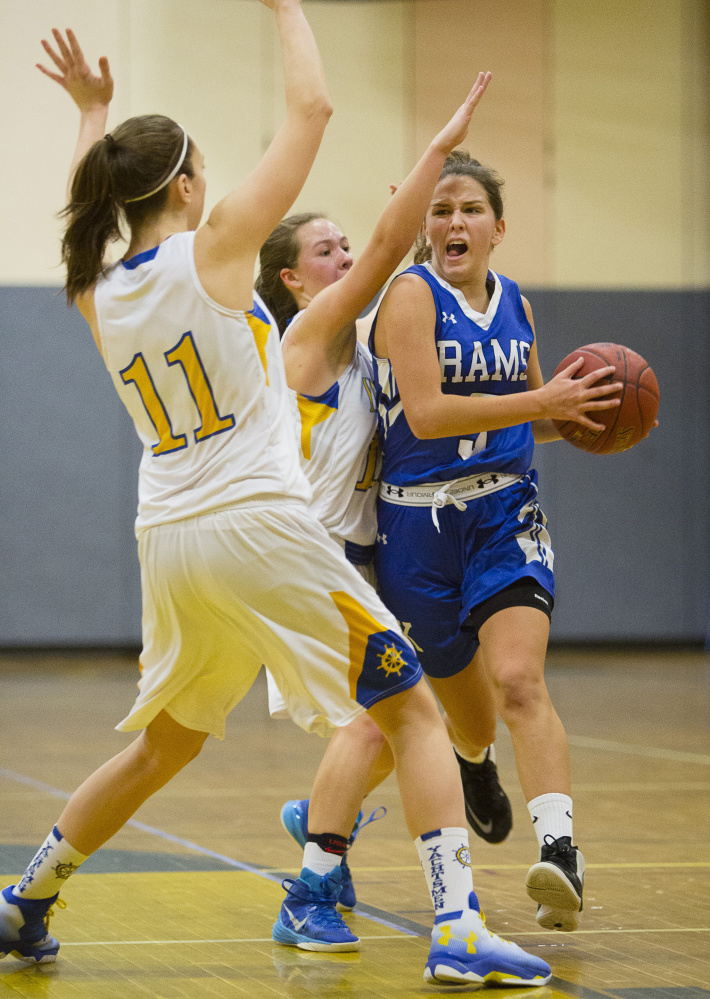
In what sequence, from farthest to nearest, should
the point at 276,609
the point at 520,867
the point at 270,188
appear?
the point at 520,867 → the point at 276,609 → the point at 270,188

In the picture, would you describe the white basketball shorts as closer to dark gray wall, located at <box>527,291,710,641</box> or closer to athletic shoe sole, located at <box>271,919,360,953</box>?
athletic shoe sole, located at <box>271,919,360,953</box>

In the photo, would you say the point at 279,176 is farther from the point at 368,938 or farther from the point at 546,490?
the point at 546,490

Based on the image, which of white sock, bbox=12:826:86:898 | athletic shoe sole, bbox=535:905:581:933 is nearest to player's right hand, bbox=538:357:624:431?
athletic shoe sole, bbox=535:905:581:933

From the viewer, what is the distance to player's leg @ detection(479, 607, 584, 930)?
3.13 metres

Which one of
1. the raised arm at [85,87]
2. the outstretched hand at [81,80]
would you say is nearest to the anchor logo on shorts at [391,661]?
the raised arm at [85,87]

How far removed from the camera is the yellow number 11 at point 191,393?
9.09 ft

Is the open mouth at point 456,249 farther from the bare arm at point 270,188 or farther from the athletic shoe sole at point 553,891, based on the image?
the athletic shoe sole at point 553,891

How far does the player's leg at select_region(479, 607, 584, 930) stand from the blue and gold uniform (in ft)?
0.43

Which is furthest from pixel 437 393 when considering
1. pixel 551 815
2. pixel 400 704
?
pixel 551 815

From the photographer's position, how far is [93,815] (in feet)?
10.00

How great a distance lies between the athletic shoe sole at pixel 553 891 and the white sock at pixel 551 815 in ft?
0.27

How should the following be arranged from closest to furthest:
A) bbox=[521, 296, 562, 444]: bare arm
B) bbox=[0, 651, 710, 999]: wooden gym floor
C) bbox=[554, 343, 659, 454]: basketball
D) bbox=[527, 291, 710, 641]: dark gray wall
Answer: bbox=[0, 651, 710, 999]: wooden gym floor → bbox=[554, 343, 659, 454]: basketball → bbox=[521, 296, 562, 444]: bare arm → bbox=[527, 291, 710, 641]: dark gray wall

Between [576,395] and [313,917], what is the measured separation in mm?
1410

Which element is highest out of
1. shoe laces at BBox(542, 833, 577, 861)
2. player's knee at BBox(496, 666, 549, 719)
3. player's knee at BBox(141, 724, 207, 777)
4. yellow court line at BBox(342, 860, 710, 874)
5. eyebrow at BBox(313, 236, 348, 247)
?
eyebrow at BBox(313, 236, 348, 247)
